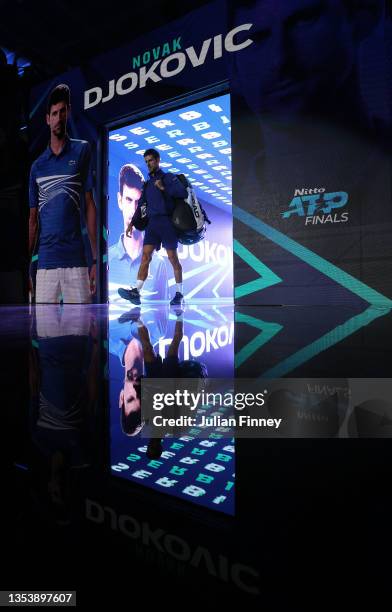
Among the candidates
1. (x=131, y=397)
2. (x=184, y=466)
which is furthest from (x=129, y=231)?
(x=184, y=466)

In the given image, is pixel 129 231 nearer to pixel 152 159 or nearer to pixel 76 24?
pixel 152 159

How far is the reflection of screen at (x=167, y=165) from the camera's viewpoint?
16.3 feet

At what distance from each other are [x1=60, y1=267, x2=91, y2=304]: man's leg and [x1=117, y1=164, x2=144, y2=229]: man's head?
0.99 m

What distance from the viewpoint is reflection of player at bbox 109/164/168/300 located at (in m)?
5.34

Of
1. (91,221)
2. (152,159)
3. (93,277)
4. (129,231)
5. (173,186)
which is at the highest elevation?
(152,159)

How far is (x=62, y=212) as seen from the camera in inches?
198

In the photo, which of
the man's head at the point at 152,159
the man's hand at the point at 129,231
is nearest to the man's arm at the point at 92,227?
the man's hand at the point at 129,231

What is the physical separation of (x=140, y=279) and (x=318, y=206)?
2.20 m

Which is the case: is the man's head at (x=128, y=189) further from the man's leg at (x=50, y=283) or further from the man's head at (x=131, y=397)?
the man's head at (x=131, y=397)

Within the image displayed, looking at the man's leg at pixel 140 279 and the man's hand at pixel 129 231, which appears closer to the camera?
the man's leg at pixel 140 279

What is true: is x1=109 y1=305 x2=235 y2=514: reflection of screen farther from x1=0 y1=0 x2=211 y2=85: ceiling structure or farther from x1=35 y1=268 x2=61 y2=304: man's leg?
x1=0 y1=0 x2=211 y2=85: ceiling structure

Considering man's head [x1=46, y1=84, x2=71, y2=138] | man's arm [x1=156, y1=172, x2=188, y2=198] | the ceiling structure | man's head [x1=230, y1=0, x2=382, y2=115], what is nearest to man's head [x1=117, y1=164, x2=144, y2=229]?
man's arm [x1=156, y1=172, x2=188, y2=198]

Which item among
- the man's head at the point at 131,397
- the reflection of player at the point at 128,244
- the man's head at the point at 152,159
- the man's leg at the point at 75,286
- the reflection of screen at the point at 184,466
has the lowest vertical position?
the reflection of screen at the point at 184,466

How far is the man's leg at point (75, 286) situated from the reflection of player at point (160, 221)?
464 millimetres
